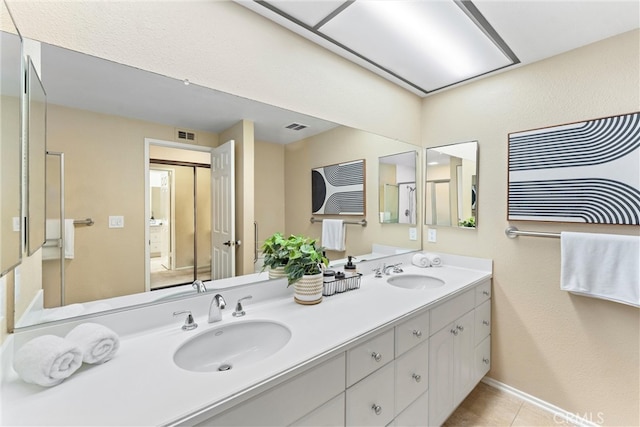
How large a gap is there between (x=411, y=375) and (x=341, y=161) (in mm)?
1333

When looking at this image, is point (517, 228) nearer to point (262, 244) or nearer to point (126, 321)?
point (262, 244)

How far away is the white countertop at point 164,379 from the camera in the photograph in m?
0.63

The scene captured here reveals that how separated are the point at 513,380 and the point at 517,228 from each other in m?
1.09

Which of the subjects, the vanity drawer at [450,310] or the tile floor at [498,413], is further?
the tile floor at [498,413]

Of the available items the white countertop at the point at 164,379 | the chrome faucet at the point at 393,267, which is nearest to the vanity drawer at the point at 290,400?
the white countertop at the point at 164,379

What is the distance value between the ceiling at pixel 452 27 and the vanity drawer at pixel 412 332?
153cm

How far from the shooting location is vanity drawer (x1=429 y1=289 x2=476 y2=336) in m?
1.43

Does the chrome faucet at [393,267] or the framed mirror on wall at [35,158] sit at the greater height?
the framed mirror on wall at [35,158]

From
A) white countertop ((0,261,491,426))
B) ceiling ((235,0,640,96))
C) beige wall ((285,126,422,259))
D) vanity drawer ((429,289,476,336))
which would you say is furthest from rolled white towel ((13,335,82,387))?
ceiling ((235,0,640,96))

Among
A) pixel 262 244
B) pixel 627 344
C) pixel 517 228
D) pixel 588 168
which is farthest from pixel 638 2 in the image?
pixel 262 244

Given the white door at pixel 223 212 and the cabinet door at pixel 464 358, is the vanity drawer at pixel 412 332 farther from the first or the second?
the white door at pixel 223 212

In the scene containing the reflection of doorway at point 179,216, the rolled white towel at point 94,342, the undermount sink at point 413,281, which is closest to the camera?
the rolled white towel at point 94,342

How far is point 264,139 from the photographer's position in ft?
4.95

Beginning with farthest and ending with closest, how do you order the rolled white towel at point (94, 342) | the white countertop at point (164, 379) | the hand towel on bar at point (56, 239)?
the hand towel on bar at point (56, 239) → the rolled white towel at point (94, 342) → the white countertop at point (164, 379)
